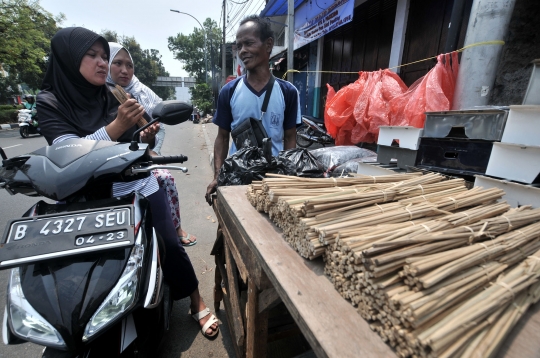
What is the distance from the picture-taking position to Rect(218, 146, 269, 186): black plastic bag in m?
1.82

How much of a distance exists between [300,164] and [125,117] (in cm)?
112

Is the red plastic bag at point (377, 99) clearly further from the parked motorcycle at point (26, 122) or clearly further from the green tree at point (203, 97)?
the green tree at point (203, 97)

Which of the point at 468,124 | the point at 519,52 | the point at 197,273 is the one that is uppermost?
the point at 519,52

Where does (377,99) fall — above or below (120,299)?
above

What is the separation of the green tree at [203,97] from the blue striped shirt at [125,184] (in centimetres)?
2611

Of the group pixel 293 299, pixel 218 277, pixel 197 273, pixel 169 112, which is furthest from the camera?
pixel 197 273

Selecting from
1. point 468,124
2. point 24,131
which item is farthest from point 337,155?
point 24,131

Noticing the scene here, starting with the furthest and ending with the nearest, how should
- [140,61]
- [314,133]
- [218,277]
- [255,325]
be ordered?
[140,61] < [314,133] < [218,277] < [255,325]

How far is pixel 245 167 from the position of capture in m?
1.83

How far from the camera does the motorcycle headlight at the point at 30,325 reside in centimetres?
100

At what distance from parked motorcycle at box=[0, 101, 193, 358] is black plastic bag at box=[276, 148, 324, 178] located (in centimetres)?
81

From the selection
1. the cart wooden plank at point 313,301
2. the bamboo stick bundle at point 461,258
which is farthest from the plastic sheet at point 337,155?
the bamboo stick bundle at point 461,258

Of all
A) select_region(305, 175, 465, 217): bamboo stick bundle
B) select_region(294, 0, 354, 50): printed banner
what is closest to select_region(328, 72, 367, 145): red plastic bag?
select_region(294, 0, 354, 50): printed banner

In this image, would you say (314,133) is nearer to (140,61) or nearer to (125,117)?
(125,117)
